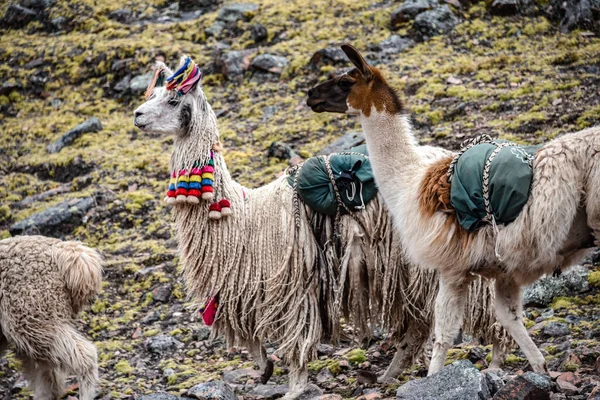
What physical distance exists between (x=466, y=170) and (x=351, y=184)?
1.15 metres

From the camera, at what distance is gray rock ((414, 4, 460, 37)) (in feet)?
34.1

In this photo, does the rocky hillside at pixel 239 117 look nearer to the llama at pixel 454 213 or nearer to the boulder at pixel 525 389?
the boulder at pixel 525 389

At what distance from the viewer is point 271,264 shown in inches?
185

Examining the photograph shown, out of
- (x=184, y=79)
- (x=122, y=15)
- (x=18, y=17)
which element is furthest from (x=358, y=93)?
(x=18, y=17)

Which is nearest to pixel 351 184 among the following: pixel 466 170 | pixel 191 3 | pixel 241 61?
pixel 466 170

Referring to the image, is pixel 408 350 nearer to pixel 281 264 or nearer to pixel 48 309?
pixel 281 264

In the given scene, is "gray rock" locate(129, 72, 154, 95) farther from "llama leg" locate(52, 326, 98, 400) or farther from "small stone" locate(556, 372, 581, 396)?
"small stone" locate(556, 372, 581, 396)

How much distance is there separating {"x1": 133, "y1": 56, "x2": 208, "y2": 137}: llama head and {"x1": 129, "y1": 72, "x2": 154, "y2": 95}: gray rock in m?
6.26

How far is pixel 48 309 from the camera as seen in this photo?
15.6ft

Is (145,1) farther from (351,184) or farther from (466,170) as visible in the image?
(466,170)

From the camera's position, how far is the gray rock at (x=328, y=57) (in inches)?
Result: 397

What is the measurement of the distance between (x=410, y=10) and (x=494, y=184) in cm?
796

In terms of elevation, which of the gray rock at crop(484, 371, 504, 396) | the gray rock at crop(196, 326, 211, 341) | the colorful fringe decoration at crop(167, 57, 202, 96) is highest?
the colorful fringe decoration at crop(167, 57, 202, 96)

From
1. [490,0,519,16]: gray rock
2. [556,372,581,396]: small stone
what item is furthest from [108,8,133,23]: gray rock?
[556,372,581,396]: small stone
